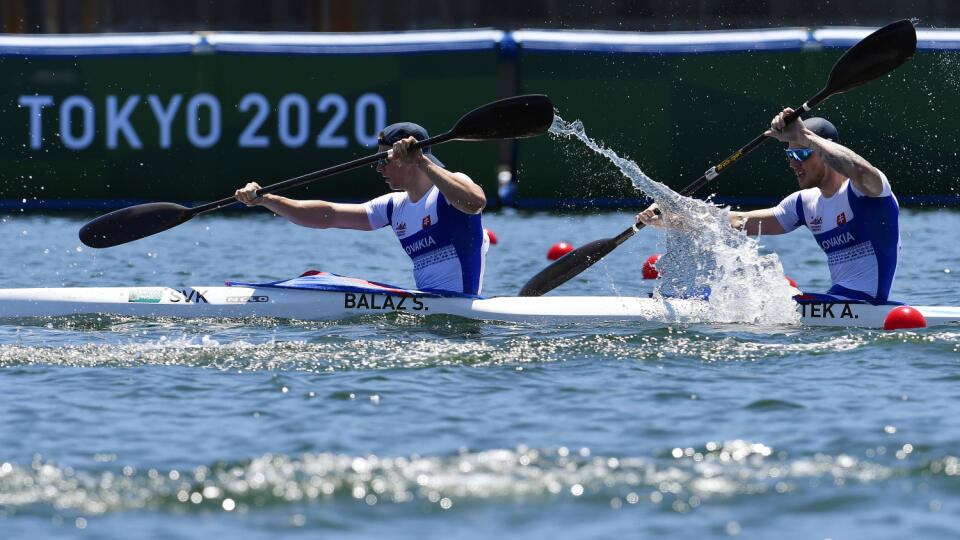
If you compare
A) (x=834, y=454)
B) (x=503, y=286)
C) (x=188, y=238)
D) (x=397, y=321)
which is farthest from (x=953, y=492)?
(x=188, y=238)

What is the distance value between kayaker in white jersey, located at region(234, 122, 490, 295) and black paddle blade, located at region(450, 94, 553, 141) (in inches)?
15.7

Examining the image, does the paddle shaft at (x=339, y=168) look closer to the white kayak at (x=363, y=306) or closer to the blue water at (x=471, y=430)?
the white kayak at (x=363, y=306)

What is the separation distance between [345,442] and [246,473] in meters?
0.53

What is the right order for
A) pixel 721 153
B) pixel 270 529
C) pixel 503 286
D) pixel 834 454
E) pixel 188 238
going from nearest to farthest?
pixel 270 529 < pixel 834 454 < pixel 503 286 < pixel 188 238 < pixel 721 153

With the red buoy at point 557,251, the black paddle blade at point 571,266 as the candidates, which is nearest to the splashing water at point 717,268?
the black paddle blade at point 571,266

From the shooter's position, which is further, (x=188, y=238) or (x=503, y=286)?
(x=188, y=238)

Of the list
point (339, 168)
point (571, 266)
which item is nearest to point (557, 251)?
point (571, 266)

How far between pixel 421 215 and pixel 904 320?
282 cm

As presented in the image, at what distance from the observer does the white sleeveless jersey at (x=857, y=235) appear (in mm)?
7730

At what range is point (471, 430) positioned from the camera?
5453 millimetres

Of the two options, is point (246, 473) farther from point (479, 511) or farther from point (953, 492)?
point (953, 492)

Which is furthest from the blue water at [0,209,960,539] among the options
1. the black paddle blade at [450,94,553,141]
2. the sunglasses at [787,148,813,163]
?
the black paddle blade at [450,94,553,141]

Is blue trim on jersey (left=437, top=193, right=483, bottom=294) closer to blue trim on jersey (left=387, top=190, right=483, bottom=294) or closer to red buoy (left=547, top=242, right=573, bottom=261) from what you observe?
blue trim on jersey (left=387, top=190, right=483, bottom=294)

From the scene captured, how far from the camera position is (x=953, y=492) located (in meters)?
4.66
